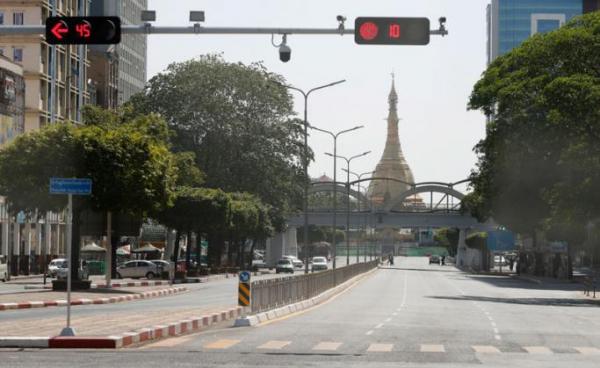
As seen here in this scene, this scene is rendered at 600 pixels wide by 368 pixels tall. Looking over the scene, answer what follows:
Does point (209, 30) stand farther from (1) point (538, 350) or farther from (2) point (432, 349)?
(1) point (538, 350)

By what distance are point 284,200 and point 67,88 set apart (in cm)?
2048

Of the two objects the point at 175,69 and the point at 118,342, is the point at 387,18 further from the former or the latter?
the point at 175,69

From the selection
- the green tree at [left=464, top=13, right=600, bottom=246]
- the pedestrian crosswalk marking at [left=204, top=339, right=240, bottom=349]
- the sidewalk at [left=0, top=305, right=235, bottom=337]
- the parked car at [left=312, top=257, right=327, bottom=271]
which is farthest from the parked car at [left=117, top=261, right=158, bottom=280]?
the pedestrian crosswalk marking at [left=204, top=339, right=240, bottom=349]

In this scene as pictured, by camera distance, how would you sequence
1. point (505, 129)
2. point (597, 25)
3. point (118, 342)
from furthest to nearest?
point (505, 129) < point (597, 25) < point (118, 342)

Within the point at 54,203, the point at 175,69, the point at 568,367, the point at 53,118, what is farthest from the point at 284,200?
the point at 568,367

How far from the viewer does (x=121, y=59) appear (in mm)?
152875

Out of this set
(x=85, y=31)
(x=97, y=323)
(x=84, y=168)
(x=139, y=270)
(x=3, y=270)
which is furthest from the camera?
(x=139, y=270)

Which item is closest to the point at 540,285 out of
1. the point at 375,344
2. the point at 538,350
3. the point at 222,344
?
the point at 538,350

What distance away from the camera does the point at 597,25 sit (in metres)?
53.4

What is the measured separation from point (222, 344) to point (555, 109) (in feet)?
107

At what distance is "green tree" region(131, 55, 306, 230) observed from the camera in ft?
334

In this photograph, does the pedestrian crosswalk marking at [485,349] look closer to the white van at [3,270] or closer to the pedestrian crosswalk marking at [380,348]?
the pedestrian crosswalk marking at [380,348]

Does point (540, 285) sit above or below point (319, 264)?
below

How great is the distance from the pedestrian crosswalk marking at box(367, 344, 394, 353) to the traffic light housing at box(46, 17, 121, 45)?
7.43 meters
